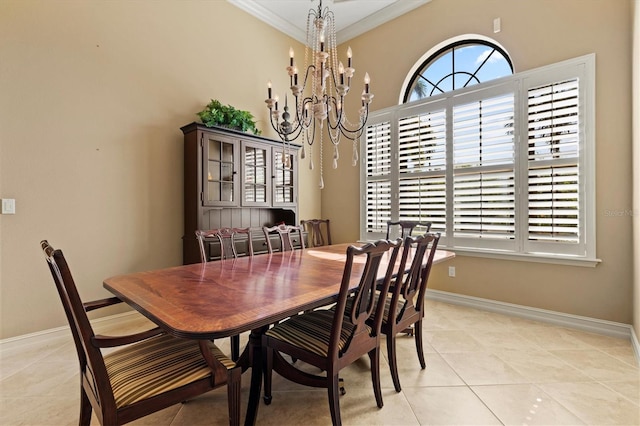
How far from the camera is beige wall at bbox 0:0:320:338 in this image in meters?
2.42

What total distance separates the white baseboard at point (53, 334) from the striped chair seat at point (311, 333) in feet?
7.17

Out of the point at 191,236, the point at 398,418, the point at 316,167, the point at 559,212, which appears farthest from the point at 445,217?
the point at 191,236

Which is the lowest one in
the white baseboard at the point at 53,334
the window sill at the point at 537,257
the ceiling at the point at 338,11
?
the white baseboard at the point at 53,334

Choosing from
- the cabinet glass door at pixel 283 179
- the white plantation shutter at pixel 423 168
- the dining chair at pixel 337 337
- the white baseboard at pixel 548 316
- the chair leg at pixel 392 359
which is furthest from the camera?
the cabinet glass door at pixel 283 179

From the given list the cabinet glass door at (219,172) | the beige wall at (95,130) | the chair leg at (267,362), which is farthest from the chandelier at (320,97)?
the chair leg at (267,362)

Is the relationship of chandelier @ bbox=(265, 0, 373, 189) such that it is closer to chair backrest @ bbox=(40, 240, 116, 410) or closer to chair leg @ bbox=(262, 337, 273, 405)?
chair leg @ bbox=(262, 337, 273, 405)

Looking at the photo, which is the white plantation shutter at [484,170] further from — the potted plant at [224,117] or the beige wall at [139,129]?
the potted plant at [224,117]

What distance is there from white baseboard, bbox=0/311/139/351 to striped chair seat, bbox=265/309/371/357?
2186 millimetres

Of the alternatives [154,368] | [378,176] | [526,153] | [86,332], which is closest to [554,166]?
[526,153]

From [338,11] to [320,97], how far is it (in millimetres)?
2538

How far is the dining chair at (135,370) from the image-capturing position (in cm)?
104

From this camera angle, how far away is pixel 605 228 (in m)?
2.66

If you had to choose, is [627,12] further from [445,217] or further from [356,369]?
[356,369]

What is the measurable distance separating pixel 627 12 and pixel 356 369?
3.71m
